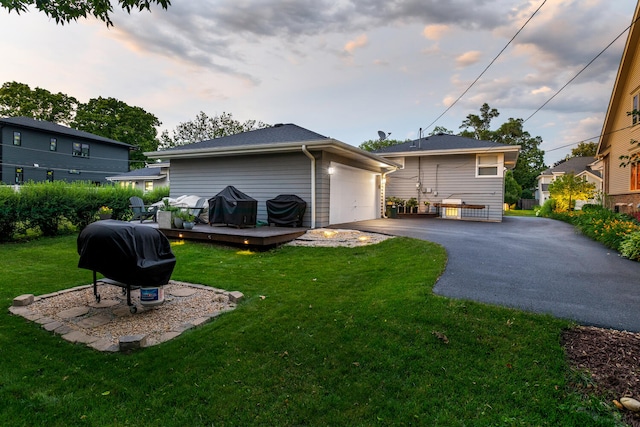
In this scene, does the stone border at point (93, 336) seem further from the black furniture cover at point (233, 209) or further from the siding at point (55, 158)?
the siding at point (55, 158)

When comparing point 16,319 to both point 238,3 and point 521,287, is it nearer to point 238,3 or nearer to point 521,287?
point 521,287

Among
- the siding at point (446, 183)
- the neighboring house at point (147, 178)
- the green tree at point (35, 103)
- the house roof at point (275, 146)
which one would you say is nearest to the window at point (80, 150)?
the neighboring house at point (147, 178)

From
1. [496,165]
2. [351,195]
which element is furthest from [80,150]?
[496,165]

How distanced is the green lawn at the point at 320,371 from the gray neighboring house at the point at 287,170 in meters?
5.86

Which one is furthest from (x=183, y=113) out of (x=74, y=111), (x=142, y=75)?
(x=142, y=75)

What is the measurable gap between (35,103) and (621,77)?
46.8 m

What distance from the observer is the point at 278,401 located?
2230 mm

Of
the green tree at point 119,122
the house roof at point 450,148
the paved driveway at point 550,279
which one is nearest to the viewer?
the paved driveway at point 550,279

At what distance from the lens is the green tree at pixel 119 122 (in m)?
35.6

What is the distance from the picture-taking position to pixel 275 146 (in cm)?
956

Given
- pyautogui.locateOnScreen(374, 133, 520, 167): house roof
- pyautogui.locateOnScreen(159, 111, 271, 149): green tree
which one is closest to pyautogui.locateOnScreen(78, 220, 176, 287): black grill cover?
pyautogui.locateOnScreen(374, 133, 520, 167): house roof

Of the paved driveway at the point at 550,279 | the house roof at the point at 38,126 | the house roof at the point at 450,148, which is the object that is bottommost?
the paved driveway at the point at 550,279

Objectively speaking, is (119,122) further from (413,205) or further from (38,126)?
(413,205)

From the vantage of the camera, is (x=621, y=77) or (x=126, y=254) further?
(x=621, y=77)
